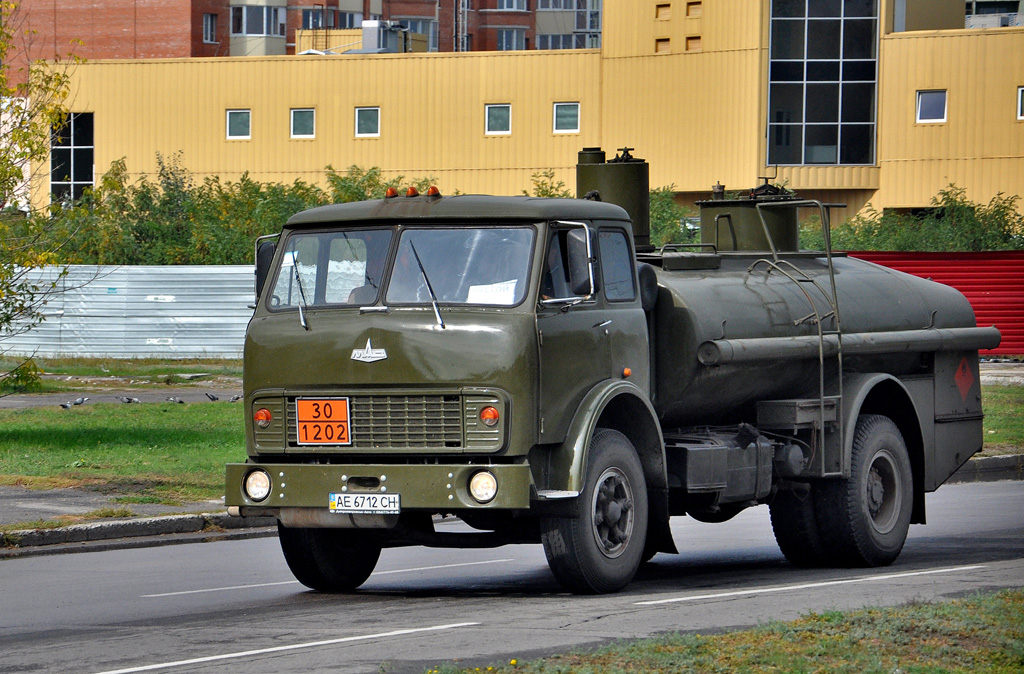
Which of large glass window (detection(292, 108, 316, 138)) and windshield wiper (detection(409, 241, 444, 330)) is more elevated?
large glass window (detection(292, 108, 316, 138))

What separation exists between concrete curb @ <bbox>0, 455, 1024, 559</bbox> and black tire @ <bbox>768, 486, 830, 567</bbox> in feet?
16.0

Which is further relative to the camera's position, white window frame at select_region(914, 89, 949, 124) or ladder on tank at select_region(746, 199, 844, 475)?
white window frame at select_region(914, 89, 949, 124)

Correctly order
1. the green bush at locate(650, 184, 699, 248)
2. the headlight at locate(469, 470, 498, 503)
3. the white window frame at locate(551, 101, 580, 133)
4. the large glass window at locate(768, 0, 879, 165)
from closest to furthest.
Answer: the headlight at locate(469, 470, 498, 503), the green bush at locate(650, 184, 699, 248), the large glass window at locate(768, 0, 879, 165), the white window frame at locate(551, 101, 580, 133)

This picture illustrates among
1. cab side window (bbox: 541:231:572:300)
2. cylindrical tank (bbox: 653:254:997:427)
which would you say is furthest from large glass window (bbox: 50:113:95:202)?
cab side window (bbox: 541:231:572:300)

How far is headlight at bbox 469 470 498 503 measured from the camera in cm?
948

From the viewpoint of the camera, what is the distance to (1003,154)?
187 ft

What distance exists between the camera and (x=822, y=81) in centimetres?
5888

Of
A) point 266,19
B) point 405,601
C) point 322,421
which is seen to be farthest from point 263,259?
point 266,19

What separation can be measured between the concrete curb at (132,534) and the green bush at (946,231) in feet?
115

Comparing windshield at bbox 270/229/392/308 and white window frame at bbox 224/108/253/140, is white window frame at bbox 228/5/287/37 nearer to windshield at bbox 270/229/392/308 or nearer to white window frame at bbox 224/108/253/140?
white window frame at bbox 224/108/253/140

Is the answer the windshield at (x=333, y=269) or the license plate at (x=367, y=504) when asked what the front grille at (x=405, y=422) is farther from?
the windshield at (x=333, y=269)

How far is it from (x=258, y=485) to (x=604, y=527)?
215 centimetres

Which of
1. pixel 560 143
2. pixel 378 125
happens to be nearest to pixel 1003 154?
pixel 560 143

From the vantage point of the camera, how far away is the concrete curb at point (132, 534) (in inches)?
530
